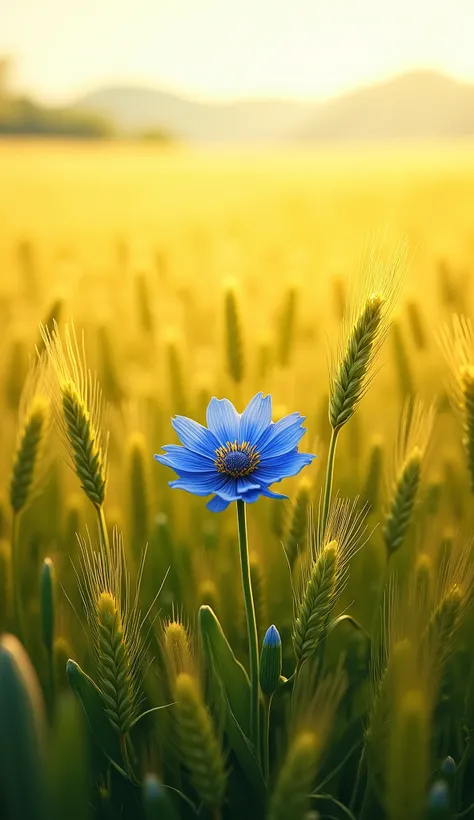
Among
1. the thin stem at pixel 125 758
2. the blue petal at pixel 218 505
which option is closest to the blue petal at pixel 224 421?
the blue petal at pixel 218 505

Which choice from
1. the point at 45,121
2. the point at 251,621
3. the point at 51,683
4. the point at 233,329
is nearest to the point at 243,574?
the point at 251,621

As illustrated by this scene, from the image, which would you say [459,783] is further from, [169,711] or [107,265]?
Result: [107,265]

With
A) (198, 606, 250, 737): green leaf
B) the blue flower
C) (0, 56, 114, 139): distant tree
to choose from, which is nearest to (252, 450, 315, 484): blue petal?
the blue flower

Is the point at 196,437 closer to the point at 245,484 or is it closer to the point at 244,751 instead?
the point at 245,484

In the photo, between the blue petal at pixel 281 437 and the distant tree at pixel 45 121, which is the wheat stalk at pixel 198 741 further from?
the distant tree at pixel 45 121

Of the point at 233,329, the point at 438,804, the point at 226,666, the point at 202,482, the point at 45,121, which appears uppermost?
the point at 45,121

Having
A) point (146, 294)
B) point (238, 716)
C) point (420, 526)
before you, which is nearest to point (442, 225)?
point (146, 294)
